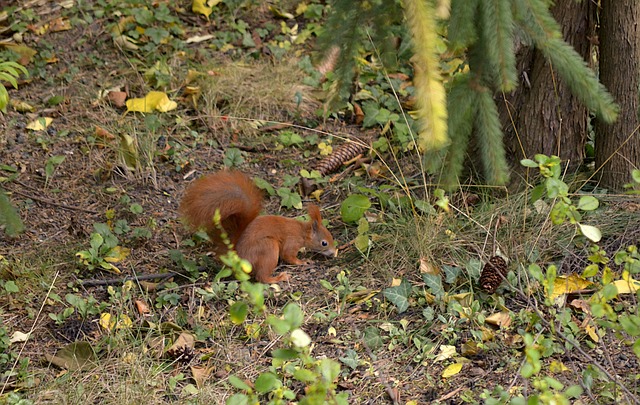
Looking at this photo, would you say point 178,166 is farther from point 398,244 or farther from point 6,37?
point 6,37

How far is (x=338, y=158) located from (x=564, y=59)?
1.90 meters

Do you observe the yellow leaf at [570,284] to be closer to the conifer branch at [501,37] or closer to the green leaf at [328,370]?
the conifer branch at [501,37]

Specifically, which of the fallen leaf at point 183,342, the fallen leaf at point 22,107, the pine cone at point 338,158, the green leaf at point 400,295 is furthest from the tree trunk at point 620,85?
the fallen leaf at point 22,107

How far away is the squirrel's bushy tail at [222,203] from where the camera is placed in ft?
11.1

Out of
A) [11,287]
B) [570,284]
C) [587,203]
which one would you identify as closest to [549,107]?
[570,284]

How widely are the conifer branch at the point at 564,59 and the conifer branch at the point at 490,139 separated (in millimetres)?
233

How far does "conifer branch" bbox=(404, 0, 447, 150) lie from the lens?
7.22 feet

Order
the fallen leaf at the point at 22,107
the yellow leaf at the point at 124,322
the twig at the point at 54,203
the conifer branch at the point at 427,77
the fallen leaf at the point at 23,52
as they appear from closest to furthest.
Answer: the conifer branch at the point at 427,77
the yellow leaf at the point at 124,322
the twig at the point at 54,203
the fallen leaf at the point at 22,107
the fallen leaf at the point at 23,52

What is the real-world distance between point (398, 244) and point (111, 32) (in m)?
2.69

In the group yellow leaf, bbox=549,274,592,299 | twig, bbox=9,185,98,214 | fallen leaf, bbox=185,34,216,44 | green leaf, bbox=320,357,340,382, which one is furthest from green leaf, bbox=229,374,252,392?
fallen leaf, bbox=185,34,216,44

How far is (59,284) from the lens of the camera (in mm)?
3555

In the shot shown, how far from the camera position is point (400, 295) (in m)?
3.31

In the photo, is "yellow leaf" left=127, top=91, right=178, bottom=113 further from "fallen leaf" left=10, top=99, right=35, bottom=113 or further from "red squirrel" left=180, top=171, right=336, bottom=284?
"red squirrel" left=180, top=171, right=336, bottom=284

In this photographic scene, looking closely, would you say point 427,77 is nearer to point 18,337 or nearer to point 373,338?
point 373,338
